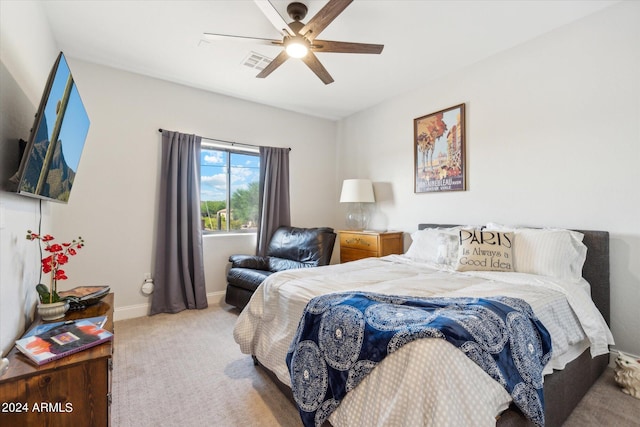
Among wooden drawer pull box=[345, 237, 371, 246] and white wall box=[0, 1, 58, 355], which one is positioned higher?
white wall box=[0, 1, 58, 355]

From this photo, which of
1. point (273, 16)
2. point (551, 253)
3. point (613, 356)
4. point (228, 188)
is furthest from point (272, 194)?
point (613, 356)

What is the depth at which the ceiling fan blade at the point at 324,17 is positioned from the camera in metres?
1.74

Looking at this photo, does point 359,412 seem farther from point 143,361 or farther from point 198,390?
point 143,361

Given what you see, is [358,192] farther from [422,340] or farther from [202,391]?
[422,340]

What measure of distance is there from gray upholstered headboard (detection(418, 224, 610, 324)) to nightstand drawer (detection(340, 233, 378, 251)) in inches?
72.7

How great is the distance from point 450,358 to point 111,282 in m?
3.39

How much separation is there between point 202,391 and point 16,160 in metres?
1.68

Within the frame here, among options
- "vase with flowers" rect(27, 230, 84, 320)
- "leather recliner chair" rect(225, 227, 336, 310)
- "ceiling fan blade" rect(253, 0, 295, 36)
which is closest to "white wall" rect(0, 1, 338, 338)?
"leather recliner chair" rect(225, 227, 336, 310)

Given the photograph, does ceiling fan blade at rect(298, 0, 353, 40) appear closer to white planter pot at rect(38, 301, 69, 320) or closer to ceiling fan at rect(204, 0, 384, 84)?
ceiling fan at rect(204, 0, 384, 84)

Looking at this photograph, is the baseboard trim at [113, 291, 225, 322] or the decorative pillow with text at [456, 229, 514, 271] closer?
the decorative pillow with text at [456, 229, 514, 271]

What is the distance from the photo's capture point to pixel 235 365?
7.25 ft

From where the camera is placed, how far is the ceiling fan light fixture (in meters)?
2.10

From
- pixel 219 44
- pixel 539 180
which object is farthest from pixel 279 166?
pixel 539 180

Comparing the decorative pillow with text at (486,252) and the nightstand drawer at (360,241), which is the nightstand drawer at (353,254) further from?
the decorative pillow with text at (486,252)
